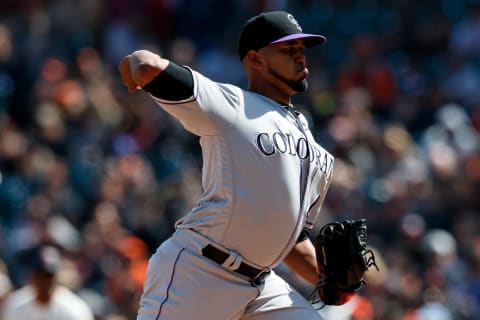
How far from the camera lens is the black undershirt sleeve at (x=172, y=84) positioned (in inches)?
182

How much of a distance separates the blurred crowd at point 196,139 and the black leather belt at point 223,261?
3001 mm

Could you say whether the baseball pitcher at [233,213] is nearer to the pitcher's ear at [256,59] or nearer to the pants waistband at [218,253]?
the pants waistband at [218,253]

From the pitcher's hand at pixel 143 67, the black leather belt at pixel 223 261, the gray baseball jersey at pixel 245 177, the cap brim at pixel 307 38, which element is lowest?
the black leather belt at pixel 223 261

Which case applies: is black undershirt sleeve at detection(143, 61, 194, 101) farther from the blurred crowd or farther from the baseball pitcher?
the blurred crowd

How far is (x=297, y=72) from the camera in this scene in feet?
16.9

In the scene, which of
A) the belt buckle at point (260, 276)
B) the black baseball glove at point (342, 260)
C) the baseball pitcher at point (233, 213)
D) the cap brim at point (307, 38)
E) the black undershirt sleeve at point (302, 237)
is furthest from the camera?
the black undershirt sleeve at point (302, 237)

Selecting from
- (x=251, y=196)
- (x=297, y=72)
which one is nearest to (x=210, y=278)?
(x=251, y=196)

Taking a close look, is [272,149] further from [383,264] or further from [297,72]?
[383,264]

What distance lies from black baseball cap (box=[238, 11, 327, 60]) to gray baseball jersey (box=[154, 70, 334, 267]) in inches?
11.0

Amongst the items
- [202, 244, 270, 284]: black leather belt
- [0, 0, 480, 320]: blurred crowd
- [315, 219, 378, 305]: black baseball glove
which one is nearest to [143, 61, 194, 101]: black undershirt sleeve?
[202, 244, 270, 284]: black leather belt

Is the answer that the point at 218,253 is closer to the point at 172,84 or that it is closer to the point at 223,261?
the point at 223,261

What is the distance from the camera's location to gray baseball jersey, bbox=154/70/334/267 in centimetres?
481

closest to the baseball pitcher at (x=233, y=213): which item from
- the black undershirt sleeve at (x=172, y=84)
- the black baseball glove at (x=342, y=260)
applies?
the black undershirt sleeve at (x=172, y=84)

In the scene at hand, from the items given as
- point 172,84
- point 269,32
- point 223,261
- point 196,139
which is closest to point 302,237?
point 223,261
